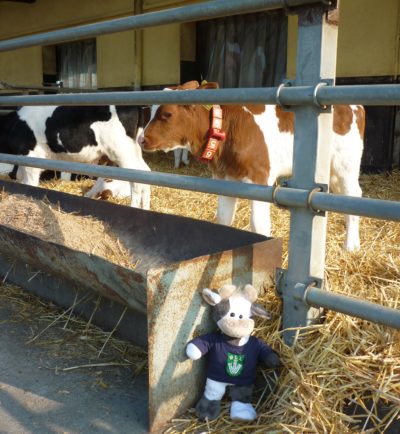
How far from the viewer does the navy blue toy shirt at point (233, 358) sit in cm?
174

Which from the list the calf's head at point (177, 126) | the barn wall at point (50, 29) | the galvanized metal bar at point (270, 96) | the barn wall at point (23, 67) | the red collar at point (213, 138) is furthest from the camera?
the barn wall at point (23, 67)

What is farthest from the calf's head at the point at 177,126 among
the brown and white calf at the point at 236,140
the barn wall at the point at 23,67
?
the barn wall at the point at 23,67

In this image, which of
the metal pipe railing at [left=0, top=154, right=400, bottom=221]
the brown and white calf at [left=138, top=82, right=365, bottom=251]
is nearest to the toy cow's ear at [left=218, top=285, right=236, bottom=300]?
the metal pipe railing at [left=0, top=154, right=400, bottom=221]

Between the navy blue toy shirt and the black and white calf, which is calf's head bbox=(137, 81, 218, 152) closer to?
the navy blue toy shirt

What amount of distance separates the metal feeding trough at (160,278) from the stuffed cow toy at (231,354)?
0.19 feet

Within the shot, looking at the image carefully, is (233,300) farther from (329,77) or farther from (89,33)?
(89,33)

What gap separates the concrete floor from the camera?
172 centimetres

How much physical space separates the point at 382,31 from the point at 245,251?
5.95 metres

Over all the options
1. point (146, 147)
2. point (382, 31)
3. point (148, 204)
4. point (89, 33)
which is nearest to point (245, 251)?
point (89, 33)

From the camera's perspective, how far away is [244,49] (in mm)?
8609

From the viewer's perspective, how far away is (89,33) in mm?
2383

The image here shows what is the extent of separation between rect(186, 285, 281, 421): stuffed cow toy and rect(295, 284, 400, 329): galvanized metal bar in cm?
16

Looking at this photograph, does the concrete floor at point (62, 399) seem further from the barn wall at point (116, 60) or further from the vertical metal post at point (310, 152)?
the barn wall at point (116, 60)

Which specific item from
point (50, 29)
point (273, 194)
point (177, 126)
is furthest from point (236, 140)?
point (50, 29)
